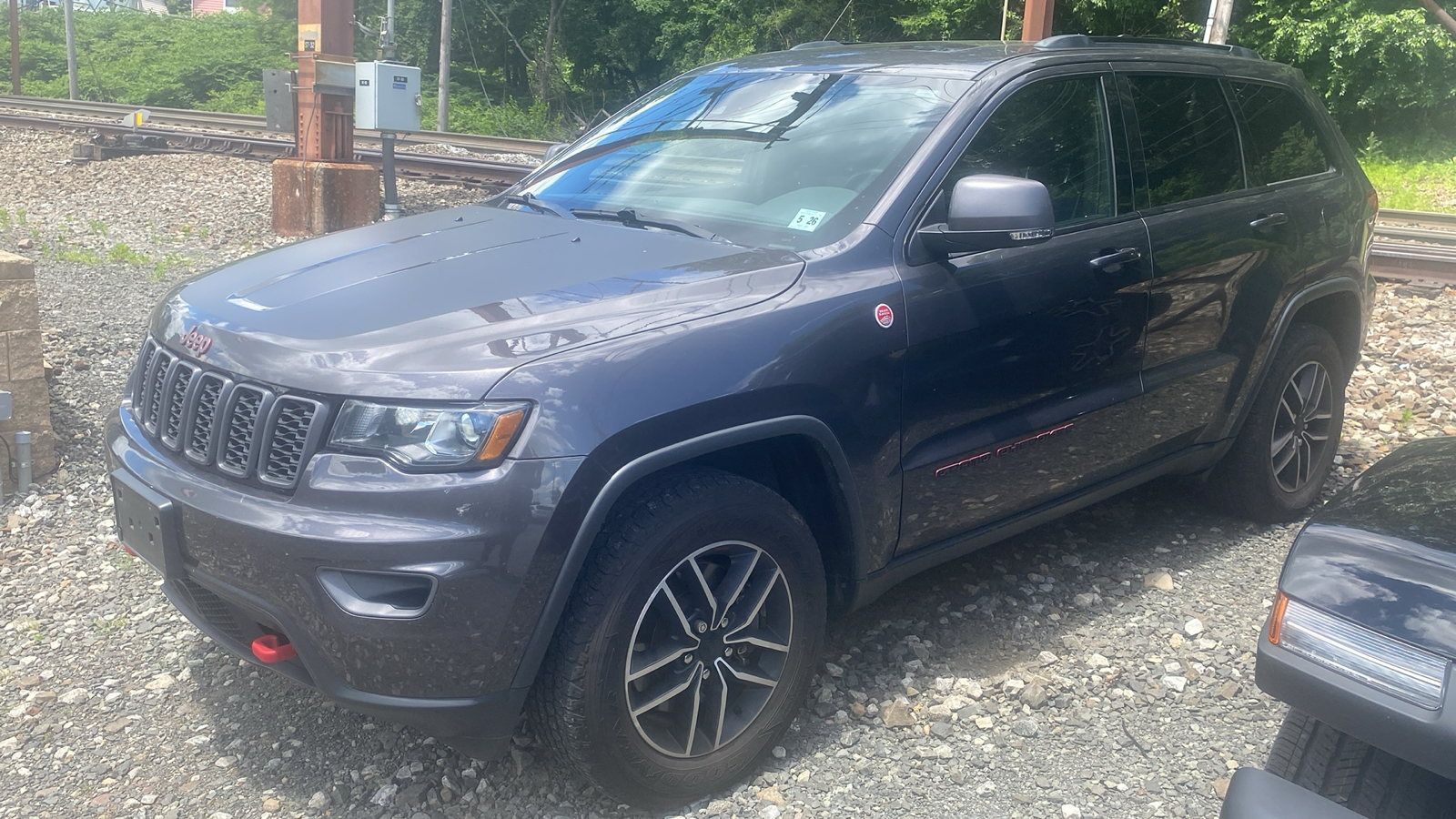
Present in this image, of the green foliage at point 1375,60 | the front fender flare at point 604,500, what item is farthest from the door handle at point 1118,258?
the green foliage at point 1375,60

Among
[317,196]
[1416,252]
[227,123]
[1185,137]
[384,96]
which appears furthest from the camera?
[227,123]

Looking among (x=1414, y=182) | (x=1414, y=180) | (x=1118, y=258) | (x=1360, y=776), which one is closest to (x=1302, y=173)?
(x=1118, y=258)

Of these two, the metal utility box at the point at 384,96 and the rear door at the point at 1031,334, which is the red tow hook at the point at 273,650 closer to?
the rear door at the point at 1031,334

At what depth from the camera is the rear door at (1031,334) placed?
122 inches

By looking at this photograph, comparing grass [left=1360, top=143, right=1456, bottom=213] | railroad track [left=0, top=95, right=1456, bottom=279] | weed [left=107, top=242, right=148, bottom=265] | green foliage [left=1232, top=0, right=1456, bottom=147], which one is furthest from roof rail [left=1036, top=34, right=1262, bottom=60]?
green foliage [left=1232, top=0, right=1456, bottom=147]

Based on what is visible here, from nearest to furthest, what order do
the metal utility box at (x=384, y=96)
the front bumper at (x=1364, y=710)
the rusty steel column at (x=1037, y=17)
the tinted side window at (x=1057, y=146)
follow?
the front bumper at (x=1364, y=710), the tinted side window at (x=1057, y=146), the metal utility box at (x=384, y=96), the rusty steel column at (x=1037, y=17)

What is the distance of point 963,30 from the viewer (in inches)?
1080

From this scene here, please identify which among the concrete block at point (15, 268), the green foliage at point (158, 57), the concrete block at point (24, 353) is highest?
the concrete block at point (15, 268)

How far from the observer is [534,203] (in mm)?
3762

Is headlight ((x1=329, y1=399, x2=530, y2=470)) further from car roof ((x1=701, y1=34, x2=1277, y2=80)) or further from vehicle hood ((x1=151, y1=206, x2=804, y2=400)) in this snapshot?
car roof ((x1=701, y1=34, x2=1277, y2=80))

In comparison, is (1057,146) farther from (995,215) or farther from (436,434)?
(436,434)

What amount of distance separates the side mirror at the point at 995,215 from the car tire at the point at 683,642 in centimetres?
89

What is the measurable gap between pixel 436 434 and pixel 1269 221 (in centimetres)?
331

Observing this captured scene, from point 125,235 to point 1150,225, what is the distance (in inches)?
388
